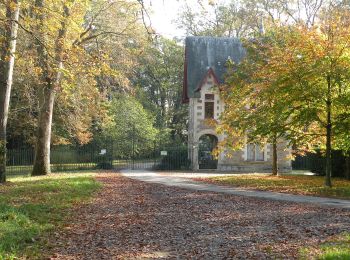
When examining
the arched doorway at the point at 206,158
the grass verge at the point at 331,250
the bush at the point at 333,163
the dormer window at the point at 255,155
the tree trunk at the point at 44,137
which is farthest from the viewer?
the arched doorway at the point at 206,158

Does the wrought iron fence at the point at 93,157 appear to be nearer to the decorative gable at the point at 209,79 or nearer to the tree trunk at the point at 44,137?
the decorative gable at the point at 209,79

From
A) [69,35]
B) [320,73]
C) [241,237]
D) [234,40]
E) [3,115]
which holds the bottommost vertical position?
[241,237]

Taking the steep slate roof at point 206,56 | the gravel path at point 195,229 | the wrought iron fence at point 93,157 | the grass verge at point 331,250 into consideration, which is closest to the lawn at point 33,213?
the gravel path at point 195,229

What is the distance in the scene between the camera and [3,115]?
54.6 feet

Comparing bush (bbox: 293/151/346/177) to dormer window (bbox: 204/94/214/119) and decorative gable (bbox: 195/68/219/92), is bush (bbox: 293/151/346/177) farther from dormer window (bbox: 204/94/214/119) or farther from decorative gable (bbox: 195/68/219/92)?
decorative gable (bbox: 195/68/219/92)

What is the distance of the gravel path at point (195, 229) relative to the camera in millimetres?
6910

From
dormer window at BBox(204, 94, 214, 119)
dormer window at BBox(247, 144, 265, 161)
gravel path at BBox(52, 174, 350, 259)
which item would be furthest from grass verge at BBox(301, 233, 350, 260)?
dormer window at BBox(204, 94, 214, 119)

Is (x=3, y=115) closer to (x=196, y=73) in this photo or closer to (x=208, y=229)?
(x=208, y=229)

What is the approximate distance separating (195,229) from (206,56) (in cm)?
2848

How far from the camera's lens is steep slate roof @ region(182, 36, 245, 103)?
35.3m

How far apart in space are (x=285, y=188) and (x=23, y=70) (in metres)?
13.2

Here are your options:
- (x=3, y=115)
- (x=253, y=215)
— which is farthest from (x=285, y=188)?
(x=3, y=115)

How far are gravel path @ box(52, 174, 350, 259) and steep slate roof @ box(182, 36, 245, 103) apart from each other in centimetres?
2237

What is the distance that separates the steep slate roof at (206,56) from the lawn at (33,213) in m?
20.2
